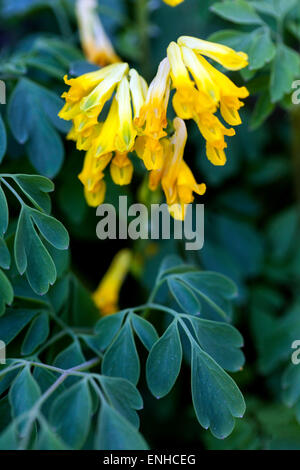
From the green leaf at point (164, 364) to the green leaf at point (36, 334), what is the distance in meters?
0.24

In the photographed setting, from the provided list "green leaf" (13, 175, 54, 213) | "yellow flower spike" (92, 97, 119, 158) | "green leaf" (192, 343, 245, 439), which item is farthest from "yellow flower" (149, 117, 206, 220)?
"green leaf" (192, 343, 245, 439)

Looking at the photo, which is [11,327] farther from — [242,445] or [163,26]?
[163,26]

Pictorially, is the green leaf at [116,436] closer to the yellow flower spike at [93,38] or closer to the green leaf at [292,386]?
the green leaf at [292,386]

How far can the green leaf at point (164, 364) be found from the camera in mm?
886

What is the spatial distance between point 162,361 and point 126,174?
14.5 inches

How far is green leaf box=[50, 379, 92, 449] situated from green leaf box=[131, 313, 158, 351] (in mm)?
215

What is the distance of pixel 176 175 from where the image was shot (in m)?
0.97

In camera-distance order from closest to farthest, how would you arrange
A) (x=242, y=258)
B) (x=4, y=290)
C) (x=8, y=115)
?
(x=4, y=290) < (x=8, y=115) < (x=242, y=258)

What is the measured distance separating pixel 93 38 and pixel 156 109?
0.69m

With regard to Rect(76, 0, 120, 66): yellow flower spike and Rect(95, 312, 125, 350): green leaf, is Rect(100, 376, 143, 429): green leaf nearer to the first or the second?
Rect(95, 312, 125, 350): green leaf

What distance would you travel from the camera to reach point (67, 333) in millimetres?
1088

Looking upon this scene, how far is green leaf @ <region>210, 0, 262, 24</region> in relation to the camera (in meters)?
1.11

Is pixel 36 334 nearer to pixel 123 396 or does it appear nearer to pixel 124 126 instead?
pixel 123 396
